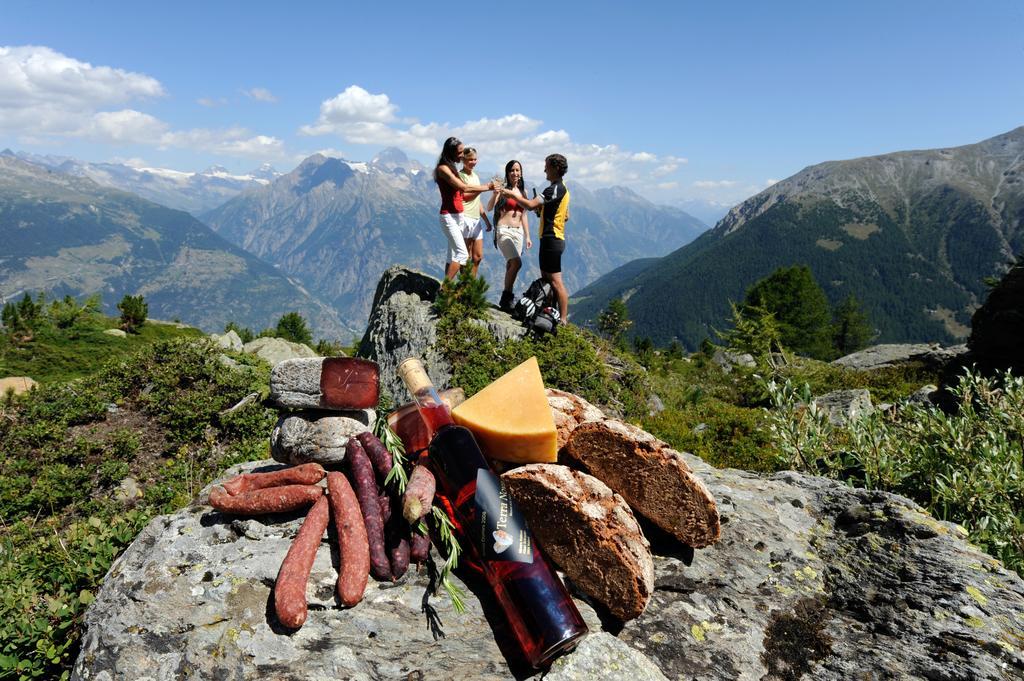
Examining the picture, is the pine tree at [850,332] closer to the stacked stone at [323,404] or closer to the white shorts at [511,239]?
the white shorts at [511,239]

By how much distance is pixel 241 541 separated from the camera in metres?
3.22

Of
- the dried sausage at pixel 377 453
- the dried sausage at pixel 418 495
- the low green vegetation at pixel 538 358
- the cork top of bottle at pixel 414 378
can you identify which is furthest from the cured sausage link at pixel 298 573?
the low green vegetation at pixel 538 358

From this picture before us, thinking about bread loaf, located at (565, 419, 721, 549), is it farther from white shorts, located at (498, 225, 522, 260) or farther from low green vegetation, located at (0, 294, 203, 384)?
low green vegetation, located at (0, 294, 203, 384)

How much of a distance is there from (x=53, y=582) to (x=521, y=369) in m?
4.59

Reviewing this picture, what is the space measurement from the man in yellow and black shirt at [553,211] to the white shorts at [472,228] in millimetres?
1488

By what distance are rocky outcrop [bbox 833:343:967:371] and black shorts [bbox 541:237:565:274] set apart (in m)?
16.2

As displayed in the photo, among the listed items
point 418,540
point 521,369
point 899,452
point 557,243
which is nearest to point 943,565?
point 899,452

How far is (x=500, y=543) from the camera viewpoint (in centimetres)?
287

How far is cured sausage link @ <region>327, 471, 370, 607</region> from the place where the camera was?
280 cm

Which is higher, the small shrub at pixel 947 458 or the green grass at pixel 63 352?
the small shrub at pixel 947 458

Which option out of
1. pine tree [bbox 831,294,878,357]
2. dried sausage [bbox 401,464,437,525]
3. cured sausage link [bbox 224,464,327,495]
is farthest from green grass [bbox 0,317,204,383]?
pine tree [bbox 831,294,878,357]

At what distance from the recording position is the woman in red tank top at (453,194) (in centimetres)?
1105

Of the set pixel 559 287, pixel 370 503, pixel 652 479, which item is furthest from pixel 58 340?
pixel 652 479

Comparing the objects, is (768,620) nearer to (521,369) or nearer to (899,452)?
(521,369)
